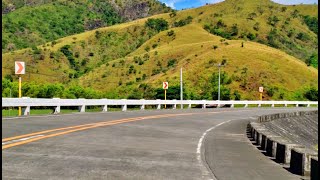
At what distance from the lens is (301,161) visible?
970cm

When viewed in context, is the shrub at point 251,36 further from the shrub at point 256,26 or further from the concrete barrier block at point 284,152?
the concrete barrier block at point 284,152

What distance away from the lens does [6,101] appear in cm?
2475

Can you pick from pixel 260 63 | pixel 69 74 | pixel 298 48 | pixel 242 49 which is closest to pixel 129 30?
pixel 69 74

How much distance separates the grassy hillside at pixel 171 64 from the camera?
10339 centimetres

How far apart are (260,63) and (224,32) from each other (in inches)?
2620

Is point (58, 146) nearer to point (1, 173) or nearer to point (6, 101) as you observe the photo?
point (1, 173)

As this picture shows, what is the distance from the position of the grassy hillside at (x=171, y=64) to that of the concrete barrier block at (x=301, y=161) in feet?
258

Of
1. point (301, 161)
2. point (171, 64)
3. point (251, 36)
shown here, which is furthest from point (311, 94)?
point (301, 161)

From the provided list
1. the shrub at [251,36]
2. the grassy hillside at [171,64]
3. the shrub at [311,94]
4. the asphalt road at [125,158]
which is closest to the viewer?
the asphalt road at [125,158]

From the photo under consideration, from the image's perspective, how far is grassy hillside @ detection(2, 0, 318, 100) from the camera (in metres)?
103

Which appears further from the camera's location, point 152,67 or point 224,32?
point 224,32

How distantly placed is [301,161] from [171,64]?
121 m

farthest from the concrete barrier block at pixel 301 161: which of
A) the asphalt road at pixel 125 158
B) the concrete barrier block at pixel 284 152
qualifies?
the concrete barrier block at pixel 284 152

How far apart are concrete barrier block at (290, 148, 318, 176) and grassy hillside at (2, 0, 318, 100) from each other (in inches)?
3098
